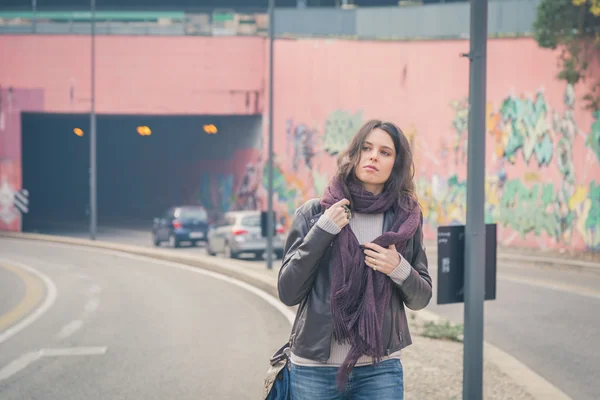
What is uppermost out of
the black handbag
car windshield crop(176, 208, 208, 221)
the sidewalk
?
the black handbag

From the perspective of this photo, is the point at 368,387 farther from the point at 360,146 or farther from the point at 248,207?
the point at 248,207

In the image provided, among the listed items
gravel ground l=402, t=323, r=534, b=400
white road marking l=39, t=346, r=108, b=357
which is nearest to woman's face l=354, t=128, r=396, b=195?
gravel ground l=402, t=323, r=534, b=400

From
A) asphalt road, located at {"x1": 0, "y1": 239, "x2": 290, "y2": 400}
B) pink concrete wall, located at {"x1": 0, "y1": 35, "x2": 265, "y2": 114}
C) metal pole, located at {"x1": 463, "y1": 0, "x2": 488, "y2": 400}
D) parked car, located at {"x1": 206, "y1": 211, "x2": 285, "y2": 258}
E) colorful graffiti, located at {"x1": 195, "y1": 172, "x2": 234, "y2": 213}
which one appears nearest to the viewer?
metal pole, located at {"x1": 463, "y1": 0, "x2": 488, "y2": 400}

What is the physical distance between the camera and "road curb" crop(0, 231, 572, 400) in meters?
7.65

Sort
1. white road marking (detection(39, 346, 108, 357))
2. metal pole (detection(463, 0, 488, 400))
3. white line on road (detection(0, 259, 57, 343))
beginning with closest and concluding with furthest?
metal pole (detection(463, 0, 488, 400)) → white road marking (detection(39, 346, 108, 357)) → white line on road (detection(0, 259, 57, 343))

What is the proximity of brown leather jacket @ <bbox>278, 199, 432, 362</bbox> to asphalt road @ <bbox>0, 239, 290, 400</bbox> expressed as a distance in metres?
4.20

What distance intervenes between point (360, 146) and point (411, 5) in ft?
103

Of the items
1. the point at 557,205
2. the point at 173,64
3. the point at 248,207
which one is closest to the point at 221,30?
the point at 173,64

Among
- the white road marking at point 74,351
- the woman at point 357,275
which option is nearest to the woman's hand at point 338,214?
the woman at point 357,275

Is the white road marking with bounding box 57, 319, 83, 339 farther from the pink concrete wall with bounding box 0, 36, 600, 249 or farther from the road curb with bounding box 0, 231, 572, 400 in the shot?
the pink concrete wall with bounding box 0, 36, 600, 249

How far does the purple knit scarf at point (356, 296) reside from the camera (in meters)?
3.63

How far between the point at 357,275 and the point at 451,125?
87.6 feet

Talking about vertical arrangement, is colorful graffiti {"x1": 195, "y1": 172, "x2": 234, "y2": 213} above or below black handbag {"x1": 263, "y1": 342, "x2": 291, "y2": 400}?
above

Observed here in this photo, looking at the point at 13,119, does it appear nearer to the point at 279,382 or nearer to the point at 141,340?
the point at 141,340
